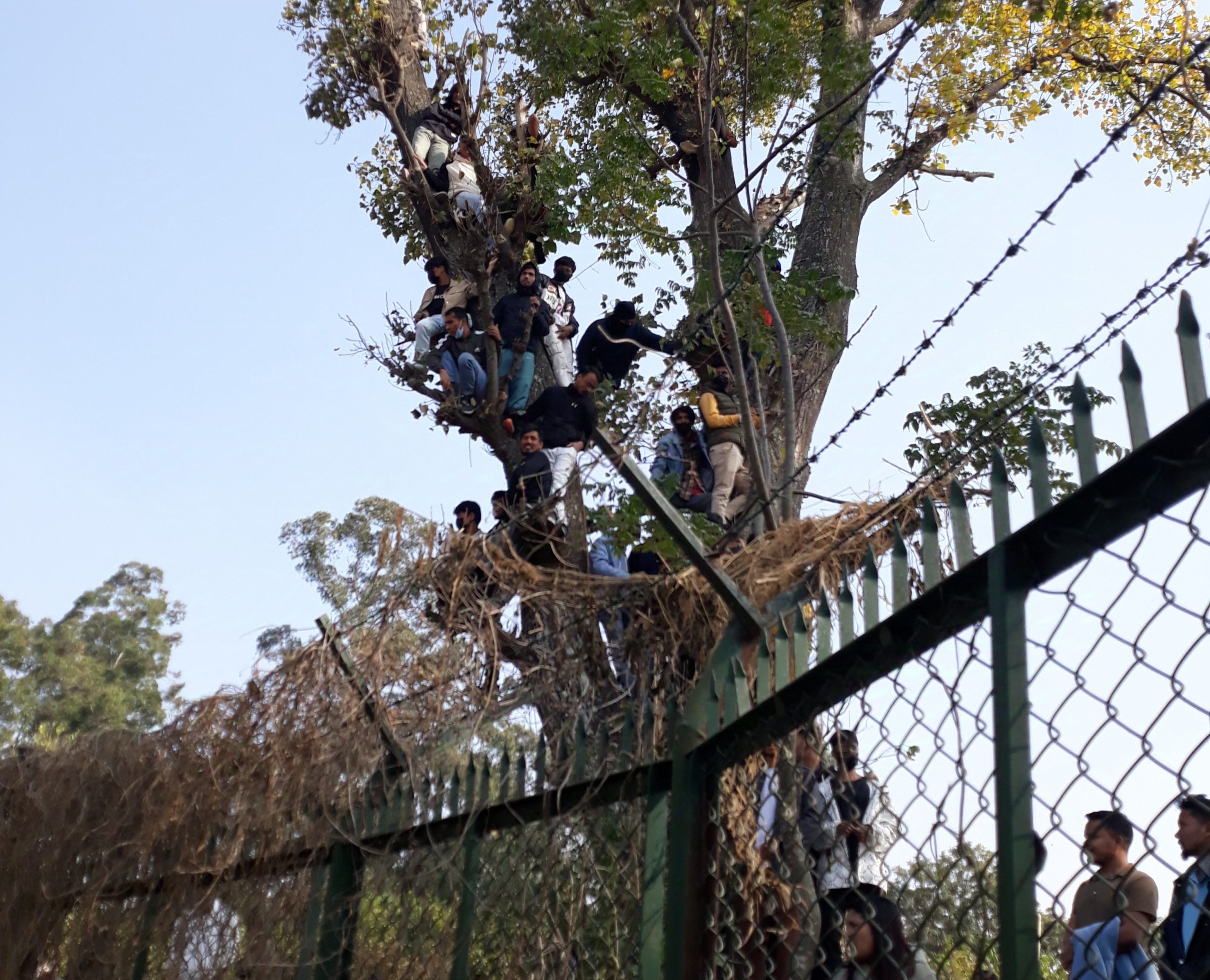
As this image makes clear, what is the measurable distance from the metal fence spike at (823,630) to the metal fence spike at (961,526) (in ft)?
1.49

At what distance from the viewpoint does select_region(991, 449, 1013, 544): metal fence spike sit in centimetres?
220

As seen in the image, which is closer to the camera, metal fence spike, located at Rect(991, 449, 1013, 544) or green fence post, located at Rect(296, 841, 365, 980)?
metal fence spike, located at Rect(991, 449, 1013, 544)

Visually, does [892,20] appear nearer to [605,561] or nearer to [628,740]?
[605,561]

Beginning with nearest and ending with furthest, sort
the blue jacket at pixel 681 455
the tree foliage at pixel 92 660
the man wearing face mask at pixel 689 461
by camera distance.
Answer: the man wearing face mask at pixel 689 461
the blue jacket at pixel 681 455
the tree foliage at pixel 92 660

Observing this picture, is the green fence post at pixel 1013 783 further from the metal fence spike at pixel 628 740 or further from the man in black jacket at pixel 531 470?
the man in black jacket at pixel 531 470

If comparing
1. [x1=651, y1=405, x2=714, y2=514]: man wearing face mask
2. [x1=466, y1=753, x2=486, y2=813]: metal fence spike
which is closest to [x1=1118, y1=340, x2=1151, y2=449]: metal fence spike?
[x1=466, y1=753, x2=486, y2=813]: metal fence spike

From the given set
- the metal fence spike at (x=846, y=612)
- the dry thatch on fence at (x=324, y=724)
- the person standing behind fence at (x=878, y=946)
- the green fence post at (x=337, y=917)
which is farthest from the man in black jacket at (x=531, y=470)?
the person standing behind fence at (x=878, y=946)

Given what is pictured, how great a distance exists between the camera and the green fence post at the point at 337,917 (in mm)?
4219

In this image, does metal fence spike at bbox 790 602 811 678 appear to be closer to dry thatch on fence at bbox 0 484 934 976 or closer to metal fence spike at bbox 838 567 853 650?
metal fence spike at bbox 838 567 853 650

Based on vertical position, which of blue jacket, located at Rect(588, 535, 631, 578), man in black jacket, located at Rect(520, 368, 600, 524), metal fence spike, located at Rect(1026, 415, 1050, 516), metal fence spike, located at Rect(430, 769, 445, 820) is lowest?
metal fence spike, located at Rect(430, 769, 445, 820)

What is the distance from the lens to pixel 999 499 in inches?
88.2

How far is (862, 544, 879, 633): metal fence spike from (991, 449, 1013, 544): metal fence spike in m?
0.41

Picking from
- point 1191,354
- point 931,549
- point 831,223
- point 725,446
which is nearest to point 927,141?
point 831,223

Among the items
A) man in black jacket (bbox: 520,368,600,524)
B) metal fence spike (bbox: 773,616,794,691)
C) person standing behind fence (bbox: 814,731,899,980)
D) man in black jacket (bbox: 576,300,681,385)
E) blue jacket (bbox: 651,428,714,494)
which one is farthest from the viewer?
man in black jacket (bbox: 576,300,681,385)
